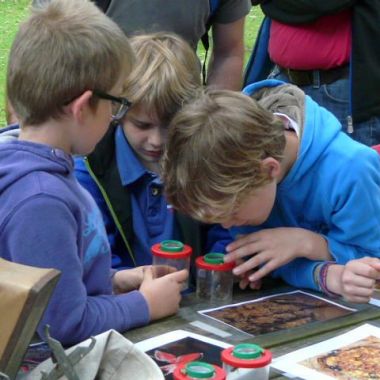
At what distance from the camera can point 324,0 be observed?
10.6 ft

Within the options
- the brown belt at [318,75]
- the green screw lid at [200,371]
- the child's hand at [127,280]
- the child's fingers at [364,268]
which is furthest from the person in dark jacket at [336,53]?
the green screw lid at [200,371]

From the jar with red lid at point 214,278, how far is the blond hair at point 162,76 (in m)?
0.40

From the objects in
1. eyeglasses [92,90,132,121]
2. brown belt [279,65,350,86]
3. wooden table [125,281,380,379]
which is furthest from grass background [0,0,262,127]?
wooden table [125,281,380,379]

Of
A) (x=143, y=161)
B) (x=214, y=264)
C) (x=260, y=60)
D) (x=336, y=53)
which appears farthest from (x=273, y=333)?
(x=260, y=60)

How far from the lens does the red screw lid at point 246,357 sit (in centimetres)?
182

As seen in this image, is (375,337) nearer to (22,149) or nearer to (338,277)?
(338,277)

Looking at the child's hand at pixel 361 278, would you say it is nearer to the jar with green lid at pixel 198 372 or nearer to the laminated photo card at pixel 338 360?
the laminated photo card at pixel 338 360

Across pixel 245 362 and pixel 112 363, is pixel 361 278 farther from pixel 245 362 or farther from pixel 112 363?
pixel 112 363

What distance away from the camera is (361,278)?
2391mm

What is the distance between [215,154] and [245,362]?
23.3 inches

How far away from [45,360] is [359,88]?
1.96 m

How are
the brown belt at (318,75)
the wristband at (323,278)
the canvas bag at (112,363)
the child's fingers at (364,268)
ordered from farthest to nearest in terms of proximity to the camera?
the brown belt at (318,75)
the wristband at (323,278)
the child's fingers at (364,268)
the canvas bag at (112,363)

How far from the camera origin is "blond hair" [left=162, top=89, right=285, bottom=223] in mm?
2234

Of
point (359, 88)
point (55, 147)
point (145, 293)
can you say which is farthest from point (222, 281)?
point (359, 88)
